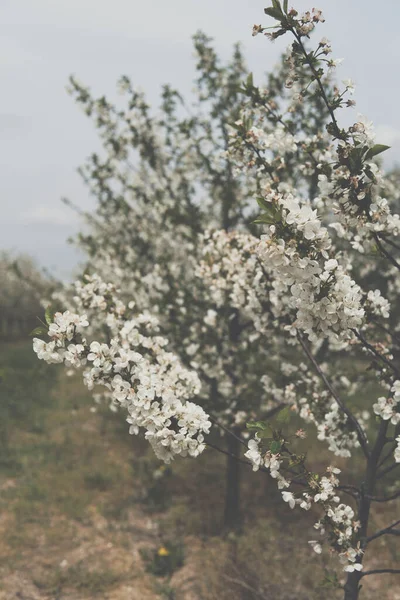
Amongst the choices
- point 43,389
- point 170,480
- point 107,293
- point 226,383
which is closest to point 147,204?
point 226,383

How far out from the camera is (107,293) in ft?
11.5

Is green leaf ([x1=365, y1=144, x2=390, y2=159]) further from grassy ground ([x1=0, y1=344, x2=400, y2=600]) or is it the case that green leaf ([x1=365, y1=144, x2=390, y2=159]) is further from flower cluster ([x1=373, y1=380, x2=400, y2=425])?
grassy ground ([x1=0, y1=344, x2=400, y2=600])

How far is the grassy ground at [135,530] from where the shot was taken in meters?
4.97

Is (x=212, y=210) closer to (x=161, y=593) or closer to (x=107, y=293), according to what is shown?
(x=107, y=293)

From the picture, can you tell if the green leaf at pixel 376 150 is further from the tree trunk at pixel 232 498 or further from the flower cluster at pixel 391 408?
the tree trunk at pixel 232 498

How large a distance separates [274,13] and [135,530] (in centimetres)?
589

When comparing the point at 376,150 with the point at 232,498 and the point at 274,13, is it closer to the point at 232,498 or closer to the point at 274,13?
the point at 274,13

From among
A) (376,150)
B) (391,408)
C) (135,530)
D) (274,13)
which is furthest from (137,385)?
(135,530)

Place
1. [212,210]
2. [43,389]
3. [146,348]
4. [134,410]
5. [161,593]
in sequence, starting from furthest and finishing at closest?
1. [43,389]
2. [212,210]
3. [161,593]
4. [146,348]
5. [134,410]

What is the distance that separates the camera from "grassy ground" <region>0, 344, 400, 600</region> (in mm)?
4969

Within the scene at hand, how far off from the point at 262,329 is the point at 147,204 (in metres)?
3.16

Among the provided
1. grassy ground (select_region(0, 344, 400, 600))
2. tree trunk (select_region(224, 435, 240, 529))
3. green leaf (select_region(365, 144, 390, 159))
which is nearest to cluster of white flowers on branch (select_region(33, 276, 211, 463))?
grassy ground (select_region(0, 344, 400, 600))

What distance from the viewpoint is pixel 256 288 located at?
3.81 metres

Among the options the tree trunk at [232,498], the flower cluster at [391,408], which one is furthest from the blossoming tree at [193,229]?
the flower cluster at [391,408]
